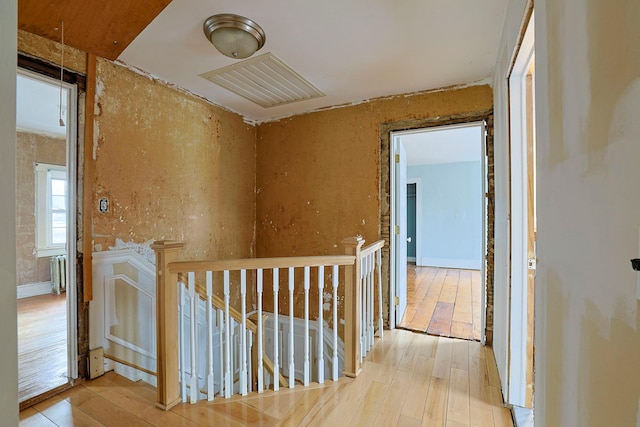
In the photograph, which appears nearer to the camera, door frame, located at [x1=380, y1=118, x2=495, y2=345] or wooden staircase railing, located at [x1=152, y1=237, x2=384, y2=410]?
wooden staircase railing, located at [x1=152, y1=237, x2=384, y2=410]

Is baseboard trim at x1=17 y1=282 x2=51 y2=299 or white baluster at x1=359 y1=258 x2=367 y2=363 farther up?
white baluster at x1=359 y1=258 x2=367 y2=363

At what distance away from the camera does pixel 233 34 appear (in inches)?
63.8

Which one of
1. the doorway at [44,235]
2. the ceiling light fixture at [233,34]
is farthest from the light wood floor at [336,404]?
the ceiling light fixture at [233,34]

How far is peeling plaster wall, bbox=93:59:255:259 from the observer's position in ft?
6.59

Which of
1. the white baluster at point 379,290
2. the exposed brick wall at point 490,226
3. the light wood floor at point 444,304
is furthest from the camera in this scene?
the light wood floor at point 444,304

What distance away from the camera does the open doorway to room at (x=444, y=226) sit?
3410mm

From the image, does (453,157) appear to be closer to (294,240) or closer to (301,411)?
(294,240)

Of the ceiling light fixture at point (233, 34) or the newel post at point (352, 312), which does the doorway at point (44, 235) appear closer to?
the ceiling light fixture at point (233, 34)

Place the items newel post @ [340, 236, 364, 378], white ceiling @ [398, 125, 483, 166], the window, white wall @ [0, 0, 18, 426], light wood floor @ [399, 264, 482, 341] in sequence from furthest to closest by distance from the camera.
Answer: the window < white ceiling @ [398, 125, 483, 166] < light wood floor @ [399, 264, 482, 341] < newel post @ [340, 236, 364, 378] < white wall @ [0, 0, 18, 426]

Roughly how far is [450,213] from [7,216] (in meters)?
6.34

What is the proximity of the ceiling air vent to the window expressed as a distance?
12.0 ft

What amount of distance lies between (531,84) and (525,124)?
0.70 feet

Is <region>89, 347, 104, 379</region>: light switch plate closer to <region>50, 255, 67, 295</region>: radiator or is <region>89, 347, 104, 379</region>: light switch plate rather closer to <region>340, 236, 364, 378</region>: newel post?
<region>340, 236, 364, 378</region>: newel post

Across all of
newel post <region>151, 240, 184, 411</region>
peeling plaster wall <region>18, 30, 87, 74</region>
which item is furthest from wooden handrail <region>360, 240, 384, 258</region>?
peeling plaster wall <region>18, 30, 87, 74</region>
